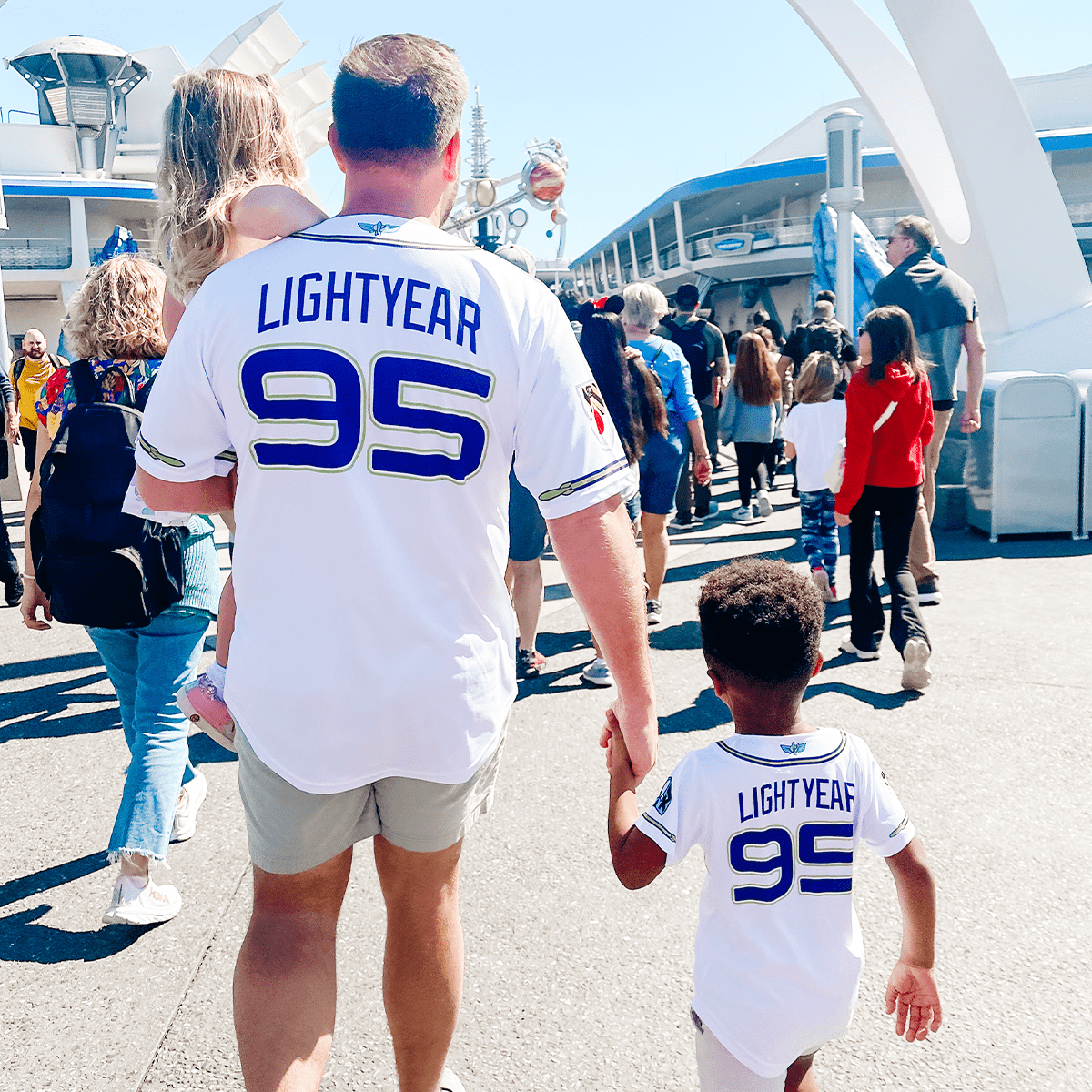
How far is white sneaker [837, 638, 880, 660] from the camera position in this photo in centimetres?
524

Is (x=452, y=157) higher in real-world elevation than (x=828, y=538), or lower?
higher

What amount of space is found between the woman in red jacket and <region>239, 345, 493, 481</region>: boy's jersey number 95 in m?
3.67

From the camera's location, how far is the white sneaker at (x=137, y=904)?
9.42 feet

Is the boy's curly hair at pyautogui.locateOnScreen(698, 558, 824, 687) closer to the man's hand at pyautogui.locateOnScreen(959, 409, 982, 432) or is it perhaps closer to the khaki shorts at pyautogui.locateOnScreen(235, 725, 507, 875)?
the khaki shorts at pyautogui.locateOnScreen(235, 725, 507, 875)

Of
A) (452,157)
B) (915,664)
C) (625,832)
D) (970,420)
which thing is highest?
(452,157)

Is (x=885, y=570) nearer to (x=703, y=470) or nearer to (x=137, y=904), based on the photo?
(x=703, y=470)

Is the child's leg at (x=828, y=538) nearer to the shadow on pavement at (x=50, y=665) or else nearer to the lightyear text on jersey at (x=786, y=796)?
the shadow on pavement at (x=50, y=665)

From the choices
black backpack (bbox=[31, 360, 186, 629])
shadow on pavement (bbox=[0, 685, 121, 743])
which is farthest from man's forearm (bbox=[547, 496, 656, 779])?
shadow on pavement (bbox=[0, 685, 121, 743])

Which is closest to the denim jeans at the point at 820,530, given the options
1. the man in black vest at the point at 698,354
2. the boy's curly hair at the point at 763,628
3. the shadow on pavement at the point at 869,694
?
the shadow on pavement at the point at 869,694

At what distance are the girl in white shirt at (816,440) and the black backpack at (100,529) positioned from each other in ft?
13.4

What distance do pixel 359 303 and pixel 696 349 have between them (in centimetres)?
877

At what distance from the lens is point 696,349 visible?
998cm

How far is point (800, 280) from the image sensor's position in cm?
4784

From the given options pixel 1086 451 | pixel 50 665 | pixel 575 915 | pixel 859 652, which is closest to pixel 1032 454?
pixel 1086 451
